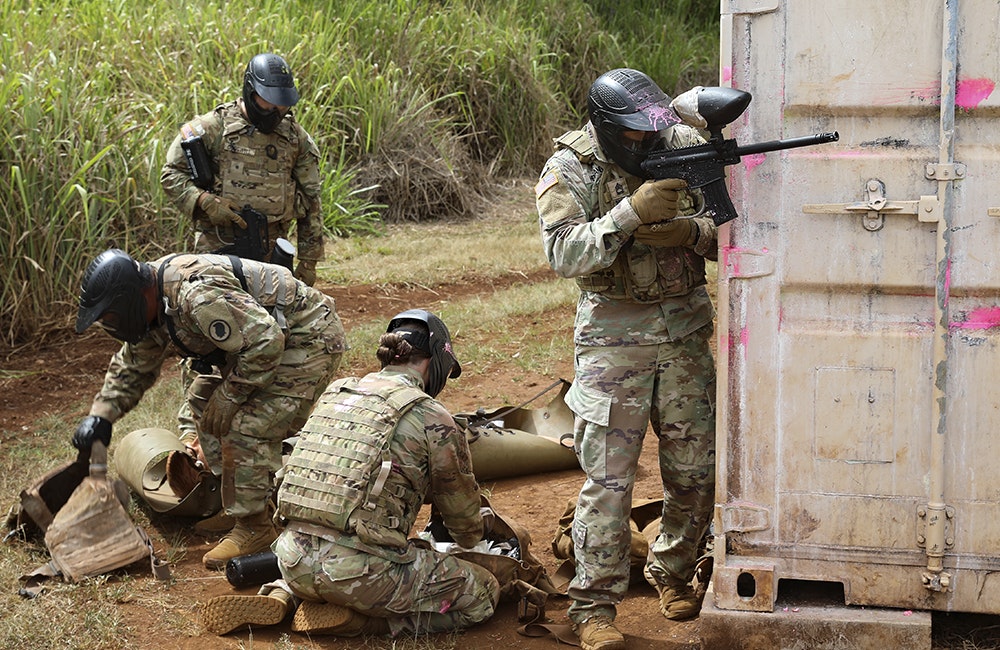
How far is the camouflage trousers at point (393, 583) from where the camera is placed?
4008mm

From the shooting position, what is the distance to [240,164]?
695cm

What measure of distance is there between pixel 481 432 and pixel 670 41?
42.7ft

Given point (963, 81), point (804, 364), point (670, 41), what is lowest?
point (804, 364)

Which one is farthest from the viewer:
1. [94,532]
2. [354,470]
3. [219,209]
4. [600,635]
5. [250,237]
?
[250,237]

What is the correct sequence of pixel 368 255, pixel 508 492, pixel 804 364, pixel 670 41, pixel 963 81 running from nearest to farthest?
pixel 963 81 → pixel 804 364 → pixel 508 492 → pixel 368 255 → pixel 670 41

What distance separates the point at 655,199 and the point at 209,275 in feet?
6.51

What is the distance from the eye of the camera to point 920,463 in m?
3.49

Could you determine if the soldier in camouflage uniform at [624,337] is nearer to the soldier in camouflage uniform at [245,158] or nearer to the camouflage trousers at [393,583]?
the camouflage trousers at [393,583]

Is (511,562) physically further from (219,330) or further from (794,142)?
(794,142)

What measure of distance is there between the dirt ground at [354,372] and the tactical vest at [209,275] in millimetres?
939

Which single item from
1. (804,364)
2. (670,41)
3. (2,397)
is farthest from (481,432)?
(670,41)

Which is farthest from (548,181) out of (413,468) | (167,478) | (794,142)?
(167,478)

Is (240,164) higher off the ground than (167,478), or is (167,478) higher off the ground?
(240,164)

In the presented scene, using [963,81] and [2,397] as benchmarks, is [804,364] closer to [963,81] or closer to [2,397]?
[963,81]
